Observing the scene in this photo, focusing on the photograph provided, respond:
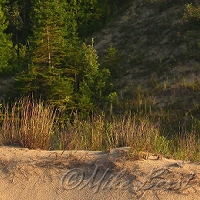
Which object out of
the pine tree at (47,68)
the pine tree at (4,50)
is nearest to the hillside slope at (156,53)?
the pine tree at (47,68)

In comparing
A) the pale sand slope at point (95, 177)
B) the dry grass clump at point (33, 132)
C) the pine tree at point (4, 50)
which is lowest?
the pale sand slope at point (95, 177)

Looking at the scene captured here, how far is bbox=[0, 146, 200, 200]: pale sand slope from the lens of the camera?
5.17 m

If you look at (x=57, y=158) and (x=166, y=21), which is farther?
(x=166, y=21)

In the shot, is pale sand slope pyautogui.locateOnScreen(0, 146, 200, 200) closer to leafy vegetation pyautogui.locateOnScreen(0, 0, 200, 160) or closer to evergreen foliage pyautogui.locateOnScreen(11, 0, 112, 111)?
leafy vegetation pyautogui.locateOnScreen(0, 0, 200, 160)

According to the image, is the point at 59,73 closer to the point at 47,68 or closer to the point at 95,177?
the point at 47,68

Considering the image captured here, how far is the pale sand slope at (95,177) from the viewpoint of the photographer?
517cm

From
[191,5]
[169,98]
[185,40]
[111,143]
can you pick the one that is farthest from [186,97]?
[111,143]

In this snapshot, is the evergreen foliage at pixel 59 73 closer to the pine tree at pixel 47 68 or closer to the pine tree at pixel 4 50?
the pine tree at pixel 47 68

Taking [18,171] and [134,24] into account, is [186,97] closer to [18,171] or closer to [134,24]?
[134,24]

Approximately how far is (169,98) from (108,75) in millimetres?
2950

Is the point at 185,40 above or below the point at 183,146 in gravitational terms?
above

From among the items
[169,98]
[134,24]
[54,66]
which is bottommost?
[169,98]

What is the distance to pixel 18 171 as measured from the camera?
5918mm

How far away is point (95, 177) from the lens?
5.56 meters
